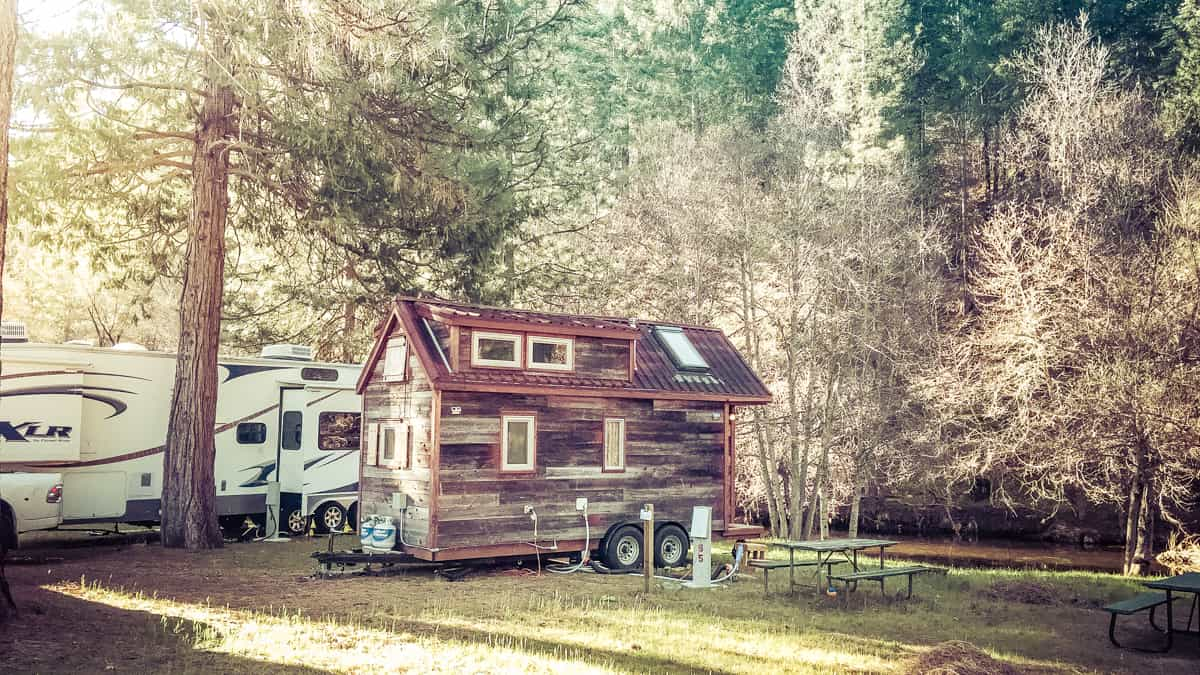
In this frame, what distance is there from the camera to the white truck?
14.3m

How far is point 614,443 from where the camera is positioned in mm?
16047

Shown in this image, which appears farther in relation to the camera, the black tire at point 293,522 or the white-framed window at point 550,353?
the black tire at point 293,522

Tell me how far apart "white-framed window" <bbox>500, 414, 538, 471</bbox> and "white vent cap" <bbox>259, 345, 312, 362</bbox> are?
20.8 feet

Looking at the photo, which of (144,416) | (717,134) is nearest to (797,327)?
(717,134)

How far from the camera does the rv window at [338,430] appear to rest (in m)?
Answer: 19.2

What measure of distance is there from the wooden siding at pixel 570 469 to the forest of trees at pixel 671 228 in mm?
4270

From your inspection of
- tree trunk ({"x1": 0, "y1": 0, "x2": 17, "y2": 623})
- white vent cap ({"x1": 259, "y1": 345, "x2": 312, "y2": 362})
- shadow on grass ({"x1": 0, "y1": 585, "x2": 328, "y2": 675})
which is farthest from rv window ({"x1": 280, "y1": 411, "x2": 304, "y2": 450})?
tree trunk ({"x1": 0, "y1": 0, "x2": 17, "y2": 623})

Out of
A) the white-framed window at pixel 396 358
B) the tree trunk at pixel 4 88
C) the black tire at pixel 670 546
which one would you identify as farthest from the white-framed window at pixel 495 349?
the tree trunk at pixel 4 88

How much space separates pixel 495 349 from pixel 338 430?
6104mm

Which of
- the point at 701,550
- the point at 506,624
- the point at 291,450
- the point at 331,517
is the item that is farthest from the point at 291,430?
the point at 506,624

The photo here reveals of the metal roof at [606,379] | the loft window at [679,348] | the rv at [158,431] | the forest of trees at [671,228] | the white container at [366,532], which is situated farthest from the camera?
the loft window at [679,348]

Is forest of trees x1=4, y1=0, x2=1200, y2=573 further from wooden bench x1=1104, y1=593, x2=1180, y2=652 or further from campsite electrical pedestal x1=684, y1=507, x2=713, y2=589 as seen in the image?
wooden bench x1=1104, y1=593, x2=1180, y2=652

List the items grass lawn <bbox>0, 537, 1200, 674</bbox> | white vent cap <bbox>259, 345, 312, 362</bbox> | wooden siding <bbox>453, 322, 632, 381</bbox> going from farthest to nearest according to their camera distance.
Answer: white vent cap <bbox>259, 345, 312, 362</bbox>, wooden siding <bbox>453, 322, 632, 381</bbox>, grass lawn <bbox>0, 537, 1200, 674</bbox>

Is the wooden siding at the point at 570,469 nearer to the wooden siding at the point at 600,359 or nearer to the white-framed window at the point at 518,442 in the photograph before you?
the white-framed window at the point at 518,442
